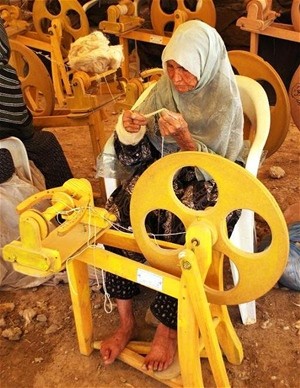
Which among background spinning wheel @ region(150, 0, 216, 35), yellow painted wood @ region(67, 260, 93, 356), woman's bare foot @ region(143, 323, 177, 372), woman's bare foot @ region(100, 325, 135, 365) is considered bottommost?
woman's bare foot @ region(100, 325, 135, 365)

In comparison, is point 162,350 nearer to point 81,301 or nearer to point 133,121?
point 81,301

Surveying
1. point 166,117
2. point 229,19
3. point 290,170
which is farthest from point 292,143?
point 166,117

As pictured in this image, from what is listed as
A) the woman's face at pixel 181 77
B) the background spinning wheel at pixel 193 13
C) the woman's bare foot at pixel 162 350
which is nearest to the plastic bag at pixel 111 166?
the woman's face at pixel 181 77

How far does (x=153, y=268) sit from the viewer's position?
4.65 feet

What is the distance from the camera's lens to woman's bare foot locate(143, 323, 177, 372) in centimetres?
168

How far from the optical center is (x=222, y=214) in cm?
131

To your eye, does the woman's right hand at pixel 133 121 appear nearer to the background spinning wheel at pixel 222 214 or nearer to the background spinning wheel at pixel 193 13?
the background spinning wheel at pixel 222 214

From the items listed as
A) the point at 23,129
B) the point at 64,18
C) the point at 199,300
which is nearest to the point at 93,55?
the point at 23,129

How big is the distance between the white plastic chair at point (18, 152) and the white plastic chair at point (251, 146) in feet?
3.27

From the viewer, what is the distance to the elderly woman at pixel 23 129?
2.26 meters

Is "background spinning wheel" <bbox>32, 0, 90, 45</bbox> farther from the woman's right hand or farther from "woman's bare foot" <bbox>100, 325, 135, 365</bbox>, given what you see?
"woman's bare foot" <bbox>100, 325, 135, 365</bbox>

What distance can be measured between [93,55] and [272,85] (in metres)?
0.83

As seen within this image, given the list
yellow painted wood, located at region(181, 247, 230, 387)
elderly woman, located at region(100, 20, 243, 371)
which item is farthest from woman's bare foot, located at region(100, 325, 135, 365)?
yellow painted wood, located at region(181, 247, 230, 387)

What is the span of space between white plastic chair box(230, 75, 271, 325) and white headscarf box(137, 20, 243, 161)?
0.24 ft
